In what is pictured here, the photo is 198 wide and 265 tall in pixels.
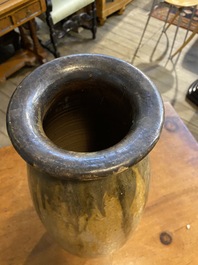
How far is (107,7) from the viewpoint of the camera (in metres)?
2.22

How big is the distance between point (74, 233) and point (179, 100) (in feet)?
4.42

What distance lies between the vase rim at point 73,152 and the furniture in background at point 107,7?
68.4 inches

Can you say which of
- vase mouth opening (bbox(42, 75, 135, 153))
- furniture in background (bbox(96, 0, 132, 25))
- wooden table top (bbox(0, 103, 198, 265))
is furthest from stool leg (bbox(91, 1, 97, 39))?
vase mouth opening (bbox(42, 75, 135, 153))

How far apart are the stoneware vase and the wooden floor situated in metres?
1.04

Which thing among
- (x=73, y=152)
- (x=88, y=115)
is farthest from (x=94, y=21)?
(x=73, y=152)

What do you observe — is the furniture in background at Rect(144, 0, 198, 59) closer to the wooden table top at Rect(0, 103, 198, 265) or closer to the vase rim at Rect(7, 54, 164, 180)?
the wooden table top at Rect(0, 103, 198, 265)

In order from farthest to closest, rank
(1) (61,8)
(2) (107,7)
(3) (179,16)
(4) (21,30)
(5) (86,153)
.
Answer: (2) (107,7)
(3) (179,16)
(4) (21,30)
(1) (61,8)
(5) (86,153)

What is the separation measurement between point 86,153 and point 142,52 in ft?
5.57

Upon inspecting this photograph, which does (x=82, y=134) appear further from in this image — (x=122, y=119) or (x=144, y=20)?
(x=144, y=20)

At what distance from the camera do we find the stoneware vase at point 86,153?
435 mm

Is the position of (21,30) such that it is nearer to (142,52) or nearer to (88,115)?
(142,52)

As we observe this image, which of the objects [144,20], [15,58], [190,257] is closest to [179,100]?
[144,20]

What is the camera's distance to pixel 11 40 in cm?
194

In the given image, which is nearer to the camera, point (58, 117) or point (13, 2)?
point (58, 117)
